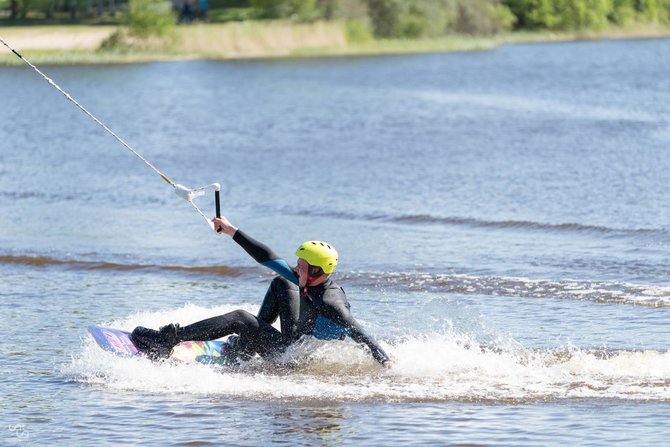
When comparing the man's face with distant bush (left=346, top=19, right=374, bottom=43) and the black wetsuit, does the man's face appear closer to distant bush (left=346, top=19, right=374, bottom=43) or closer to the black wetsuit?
the black wetsuit

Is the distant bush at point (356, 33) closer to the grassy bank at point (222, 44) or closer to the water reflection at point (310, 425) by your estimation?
the grassy bank at point (222, 44)

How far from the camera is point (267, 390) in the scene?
11.9 m

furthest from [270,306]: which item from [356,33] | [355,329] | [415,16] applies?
[415,16]

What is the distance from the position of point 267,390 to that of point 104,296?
517cm

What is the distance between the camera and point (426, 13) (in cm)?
9600

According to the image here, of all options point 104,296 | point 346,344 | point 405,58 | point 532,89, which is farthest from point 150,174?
point 405,58

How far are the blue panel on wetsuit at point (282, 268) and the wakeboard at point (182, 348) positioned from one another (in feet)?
3.23

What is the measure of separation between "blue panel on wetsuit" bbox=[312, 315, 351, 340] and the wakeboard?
940 millimetres

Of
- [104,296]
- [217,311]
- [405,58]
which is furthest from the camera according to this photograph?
[405,58]

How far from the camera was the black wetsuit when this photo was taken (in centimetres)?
1214

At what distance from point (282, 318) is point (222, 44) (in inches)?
2779

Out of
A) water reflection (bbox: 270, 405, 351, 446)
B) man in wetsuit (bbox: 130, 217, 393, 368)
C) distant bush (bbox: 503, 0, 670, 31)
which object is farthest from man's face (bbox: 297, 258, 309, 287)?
distant bush (bbox: 503, 0, 670, 31)

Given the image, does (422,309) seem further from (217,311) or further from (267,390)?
(267,390)

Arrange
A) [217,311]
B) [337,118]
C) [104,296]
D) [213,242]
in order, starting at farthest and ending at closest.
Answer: [337,118], [213,242], [104,296], [217,311]
